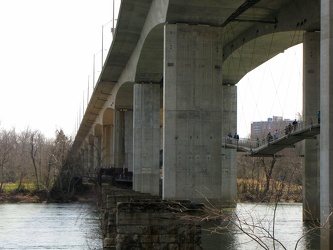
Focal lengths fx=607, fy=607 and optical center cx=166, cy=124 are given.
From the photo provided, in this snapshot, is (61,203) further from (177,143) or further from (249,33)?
(177,143)

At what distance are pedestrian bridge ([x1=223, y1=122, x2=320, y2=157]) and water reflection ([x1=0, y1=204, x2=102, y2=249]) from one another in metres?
13.5

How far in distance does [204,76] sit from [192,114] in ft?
6.71

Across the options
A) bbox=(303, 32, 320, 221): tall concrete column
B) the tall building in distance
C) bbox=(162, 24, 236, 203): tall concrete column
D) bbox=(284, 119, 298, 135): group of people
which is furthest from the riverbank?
bbox=(162, 24, 236, 203): tall concrete column

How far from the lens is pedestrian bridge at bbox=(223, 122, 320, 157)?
122 ft

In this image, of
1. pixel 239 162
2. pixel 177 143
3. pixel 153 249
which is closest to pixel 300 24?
pixel 177 143

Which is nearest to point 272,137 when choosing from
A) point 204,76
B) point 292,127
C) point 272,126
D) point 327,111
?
point 292,127

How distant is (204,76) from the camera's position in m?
31.0

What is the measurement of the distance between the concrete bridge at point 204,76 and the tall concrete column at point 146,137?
83 mm

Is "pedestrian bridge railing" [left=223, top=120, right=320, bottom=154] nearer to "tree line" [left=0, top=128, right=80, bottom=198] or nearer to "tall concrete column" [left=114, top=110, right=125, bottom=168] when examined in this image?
"tall concrete column" [left=114, top=110, right=125, bottom=168]

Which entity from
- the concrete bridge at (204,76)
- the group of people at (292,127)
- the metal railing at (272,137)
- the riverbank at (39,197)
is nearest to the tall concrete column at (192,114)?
the concrete bridge at (204,76)

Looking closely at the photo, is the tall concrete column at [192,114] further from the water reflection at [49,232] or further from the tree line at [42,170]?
the tree line at [42,170]

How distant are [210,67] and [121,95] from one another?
103 ft

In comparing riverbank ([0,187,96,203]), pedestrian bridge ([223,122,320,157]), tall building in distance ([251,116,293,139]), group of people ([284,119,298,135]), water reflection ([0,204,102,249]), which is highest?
tall building in distance ([251,116,293,139])

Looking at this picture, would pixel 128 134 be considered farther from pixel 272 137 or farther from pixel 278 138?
pixel 278 138
